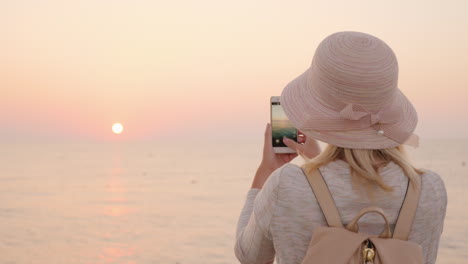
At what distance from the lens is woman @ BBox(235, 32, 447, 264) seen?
2012 millimetres

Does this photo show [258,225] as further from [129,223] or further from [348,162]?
[129,223]

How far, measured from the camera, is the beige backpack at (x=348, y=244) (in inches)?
77.1

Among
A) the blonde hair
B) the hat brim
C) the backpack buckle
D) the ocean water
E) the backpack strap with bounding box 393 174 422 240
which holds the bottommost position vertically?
the ocean water

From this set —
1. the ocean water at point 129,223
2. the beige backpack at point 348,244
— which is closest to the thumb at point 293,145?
the beige backpack at point 348,244

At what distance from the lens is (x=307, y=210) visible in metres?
2.01

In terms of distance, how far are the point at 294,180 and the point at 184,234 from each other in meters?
13.3

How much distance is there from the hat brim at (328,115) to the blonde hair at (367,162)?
1.1 inches

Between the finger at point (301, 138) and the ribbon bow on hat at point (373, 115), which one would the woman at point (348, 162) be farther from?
the finger at point (301, 138)

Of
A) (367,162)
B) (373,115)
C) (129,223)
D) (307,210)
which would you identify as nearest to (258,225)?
(307,210)

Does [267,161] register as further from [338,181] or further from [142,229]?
[142,229]

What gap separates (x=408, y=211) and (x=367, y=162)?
21cm

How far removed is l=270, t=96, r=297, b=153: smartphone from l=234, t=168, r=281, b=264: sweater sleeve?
247 mm

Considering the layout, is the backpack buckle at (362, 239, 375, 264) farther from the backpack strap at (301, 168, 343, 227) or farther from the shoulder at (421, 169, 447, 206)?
the shoulder at (421, 169, 447, 206)

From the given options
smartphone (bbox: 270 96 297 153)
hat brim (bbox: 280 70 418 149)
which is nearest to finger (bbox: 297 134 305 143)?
smartphone (bbox: 270 96 297 153)
